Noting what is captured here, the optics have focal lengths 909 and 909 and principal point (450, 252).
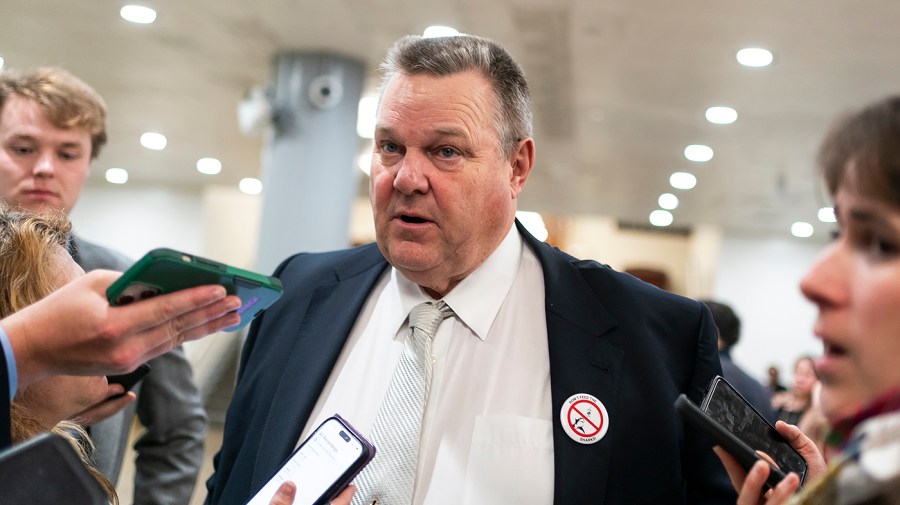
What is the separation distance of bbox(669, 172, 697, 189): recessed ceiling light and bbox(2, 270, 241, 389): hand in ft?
41.5

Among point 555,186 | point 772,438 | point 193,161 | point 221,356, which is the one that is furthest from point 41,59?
point 772,438

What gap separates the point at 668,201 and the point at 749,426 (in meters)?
14.7

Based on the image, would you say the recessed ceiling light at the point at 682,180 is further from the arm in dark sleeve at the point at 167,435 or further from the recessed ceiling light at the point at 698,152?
the arm in dark sleeve at the point at 167,435

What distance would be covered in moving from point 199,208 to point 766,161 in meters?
11.9

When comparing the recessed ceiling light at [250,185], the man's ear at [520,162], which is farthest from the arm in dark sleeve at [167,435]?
the recessed ceiling light at [250,185]

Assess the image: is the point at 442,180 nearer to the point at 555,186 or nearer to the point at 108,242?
the point at 555,186

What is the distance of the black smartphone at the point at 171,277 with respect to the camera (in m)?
1.31

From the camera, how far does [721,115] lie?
10031 mm

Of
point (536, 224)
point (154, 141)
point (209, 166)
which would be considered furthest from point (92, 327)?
point (536, 224)

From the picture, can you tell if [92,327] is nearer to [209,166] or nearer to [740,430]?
[740,430]

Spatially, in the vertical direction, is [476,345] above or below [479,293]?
below

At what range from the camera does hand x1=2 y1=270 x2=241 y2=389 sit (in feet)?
4.38

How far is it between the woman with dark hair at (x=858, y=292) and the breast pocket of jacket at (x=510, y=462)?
3.05ft

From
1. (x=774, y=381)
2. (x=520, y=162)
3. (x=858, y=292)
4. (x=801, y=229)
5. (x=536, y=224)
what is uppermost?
(x=801, y=229)
